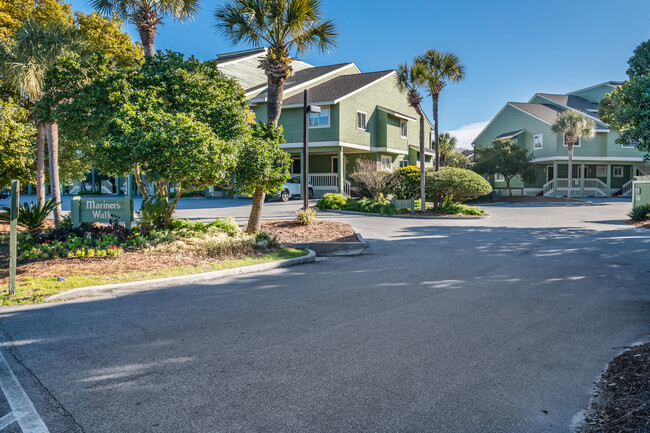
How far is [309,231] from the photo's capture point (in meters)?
15.9

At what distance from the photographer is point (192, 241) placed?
38.5 feet

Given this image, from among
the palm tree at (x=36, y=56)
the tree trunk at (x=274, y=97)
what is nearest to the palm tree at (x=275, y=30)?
the tree trunk at (x=274, y=97)

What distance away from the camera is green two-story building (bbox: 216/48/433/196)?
1228 inches

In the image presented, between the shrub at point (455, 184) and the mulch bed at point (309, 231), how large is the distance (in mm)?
9130

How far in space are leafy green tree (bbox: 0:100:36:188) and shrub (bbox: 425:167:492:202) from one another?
18504 millimetres

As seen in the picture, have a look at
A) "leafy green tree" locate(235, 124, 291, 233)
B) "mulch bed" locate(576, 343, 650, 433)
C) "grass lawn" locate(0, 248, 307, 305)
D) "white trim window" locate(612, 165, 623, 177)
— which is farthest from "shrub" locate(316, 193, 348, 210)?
"white trim window" locate(612, 165, 623, 177)

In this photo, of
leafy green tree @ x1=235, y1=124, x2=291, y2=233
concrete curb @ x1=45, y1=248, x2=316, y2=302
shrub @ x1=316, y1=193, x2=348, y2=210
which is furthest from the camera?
shrub @ x1=316, y1=193, x2=348, y2=210

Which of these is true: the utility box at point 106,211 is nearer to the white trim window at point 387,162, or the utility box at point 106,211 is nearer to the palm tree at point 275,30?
the palm tree at point 275,30

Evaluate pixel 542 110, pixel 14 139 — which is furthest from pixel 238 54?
pixel 542 110

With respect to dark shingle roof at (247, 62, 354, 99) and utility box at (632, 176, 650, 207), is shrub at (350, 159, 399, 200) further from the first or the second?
utility box at (632, 176, 650, 207)

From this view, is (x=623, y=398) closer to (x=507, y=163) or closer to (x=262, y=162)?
(x=262, y=162)

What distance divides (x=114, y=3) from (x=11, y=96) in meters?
5.25

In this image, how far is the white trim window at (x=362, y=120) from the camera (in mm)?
33263

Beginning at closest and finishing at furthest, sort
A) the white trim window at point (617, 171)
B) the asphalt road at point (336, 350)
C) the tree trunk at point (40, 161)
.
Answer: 1. the asphalt road at point (336, 350)
2. the tree trunk at point (40, 161)
3. the white trim window at point (617, 171)
